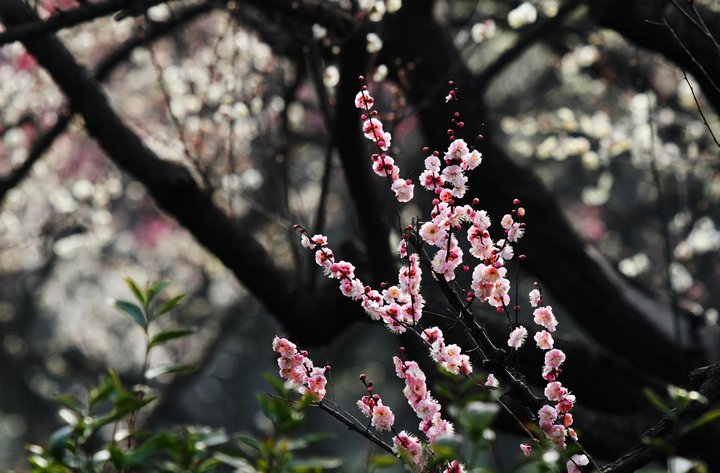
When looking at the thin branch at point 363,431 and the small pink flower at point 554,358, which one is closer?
the thin branch at point 363,431

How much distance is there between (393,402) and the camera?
1672 centimetres

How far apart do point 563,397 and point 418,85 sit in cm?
262

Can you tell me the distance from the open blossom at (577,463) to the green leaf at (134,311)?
1.03m

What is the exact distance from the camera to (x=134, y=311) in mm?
1979

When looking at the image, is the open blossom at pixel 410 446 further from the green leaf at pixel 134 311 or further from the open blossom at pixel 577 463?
the green leaf at pixel 134 311

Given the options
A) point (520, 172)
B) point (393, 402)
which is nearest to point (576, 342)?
point (520, 172)

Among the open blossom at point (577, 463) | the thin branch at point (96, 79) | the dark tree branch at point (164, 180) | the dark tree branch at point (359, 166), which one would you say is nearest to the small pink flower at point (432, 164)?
the open blossom at point (577, 463)

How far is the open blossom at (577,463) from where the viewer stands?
1.86 meters

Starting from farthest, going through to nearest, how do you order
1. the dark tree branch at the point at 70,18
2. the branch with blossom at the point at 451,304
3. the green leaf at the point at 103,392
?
the dark tree branch at the point at 70,18 < the branch with blossom at the point at 451,304 < the green leaf at the point at 103,392

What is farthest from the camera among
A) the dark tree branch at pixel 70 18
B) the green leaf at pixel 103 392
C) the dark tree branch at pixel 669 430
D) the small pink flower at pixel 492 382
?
the dark tree branch at pixel 70 18

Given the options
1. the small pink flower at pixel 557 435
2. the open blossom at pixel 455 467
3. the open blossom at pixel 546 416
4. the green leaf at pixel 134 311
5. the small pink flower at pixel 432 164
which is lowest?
the open blossom at pixel 455 467

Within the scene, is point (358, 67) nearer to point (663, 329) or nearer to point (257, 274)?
point (257, 274)

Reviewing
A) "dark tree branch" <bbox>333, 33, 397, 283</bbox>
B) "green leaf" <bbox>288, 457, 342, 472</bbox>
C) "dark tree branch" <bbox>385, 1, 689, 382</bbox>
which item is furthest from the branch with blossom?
"dark tree branch" <bbox>385, 1, 689, 382</bbox>

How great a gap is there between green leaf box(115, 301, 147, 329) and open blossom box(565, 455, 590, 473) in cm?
103
